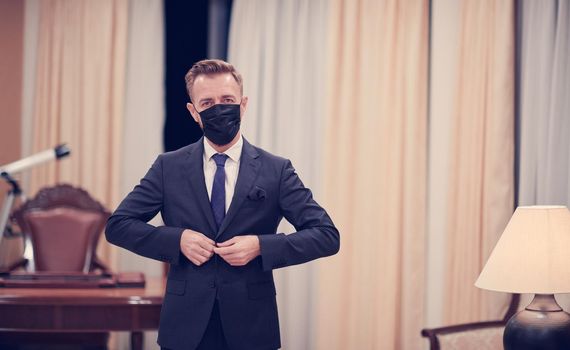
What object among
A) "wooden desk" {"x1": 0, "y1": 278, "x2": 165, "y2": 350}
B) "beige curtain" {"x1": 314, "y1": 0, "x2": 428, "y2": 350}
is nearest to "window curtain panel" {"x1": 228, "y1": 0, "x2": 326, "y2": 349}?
"beige curtain" {"x1": 314, "y1": 0, "x2": 428, "y2": 350}

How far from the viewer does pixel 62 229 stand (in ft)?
13.7

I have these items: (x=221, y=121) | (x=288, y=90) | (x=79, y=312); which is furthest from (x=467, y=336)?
(x=288, y=90)

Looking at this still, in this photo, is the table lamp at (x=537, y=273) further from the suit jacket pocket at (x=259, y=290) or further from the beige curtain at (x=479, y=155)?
the beige curtain at (x=479, y=155)

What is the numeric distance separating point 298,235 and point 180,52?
10.9 ft

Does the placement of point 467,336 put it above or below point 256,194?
below

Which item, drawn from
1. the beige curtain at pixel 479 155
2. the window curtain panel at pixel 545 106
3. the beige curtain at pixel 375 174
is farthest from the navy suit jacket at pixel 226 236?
the beige curtain at pixel 375 174

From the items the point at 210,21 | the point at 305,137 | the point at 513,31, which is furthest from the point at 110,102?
the point at 513,31

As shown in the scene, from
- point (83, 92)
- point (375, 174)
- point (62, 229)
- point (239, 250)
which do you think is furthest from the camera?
point (83, 92)

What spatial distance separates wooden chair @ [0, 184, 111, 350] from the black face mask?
89.9 inches

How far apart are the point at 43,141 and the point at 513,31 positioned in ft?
9.88

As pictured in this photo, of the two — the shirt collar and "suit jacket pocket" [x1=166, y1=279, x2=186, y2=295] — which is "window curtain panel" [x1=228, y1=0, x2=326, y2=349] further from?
"suit jacket pocket" [x1=166, y1=279, x2=186, y2=295]

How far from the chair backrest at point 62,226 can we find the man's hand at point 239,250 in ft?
8.04

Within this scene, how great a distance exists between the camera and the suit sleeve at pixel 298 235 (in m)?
1.93

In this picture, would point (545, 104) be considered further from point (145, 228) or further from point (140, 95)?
point (140, 95)
